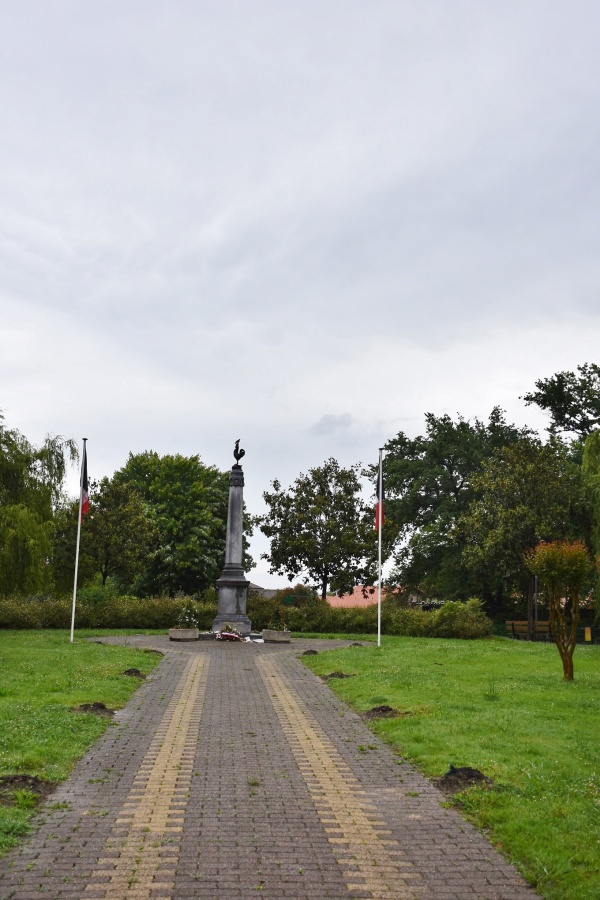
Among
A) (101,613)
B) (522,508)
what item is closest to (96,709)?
(101,613)

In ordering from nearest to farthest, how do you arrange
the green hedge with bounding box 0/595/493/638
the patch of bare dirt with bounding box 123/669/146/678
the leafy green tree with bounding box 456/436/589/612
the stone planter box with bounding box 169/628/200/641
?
the patch of bare dirt with bounding box 123/669/146/678
the stone planter box with bounding box 169/628/200/641
the green hedge with bounding box 0/595/493/638
the leafy green tree with bounding box 456/436/589/612

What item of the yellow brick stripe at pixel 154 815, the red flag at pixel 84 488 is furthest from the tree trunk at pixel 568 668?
the red flag at pixel 84 488

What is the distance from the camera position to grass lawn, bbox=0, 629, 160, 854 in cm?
903

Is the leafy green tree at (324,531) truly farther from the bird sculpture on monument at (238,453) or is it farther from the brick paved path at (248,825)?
the brick paved path at (248,825)

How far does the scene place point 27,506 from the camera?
30.6m

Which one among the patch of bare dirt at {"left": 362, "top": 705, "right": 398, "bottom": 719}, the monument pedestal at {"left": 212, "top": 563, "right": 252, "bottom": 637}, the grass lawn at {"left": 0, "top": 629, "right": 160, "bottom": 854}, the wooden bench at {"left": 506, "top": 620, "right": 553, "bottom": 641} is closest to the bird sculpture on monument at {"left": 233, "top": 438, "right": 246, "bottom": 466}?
the monument pedestal at {"left": 212, "top": 563, "right": 252, "bottom": 637}

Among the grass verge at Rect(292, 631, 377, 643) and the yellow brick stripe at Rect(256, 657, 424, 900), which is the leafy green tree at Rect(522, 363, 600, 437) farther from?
the yellow brick stripe at Rect(256, 657, 424, 900)

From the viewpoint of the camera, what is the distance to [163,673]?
19.3 metres

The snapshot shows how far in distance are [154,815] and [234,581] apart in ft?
88.2

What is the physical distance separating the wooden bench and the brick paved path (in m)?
30.0

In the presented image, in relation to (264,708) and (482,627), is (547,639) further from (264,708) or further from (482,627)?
(264,708)

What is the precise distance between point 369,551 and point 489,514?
8044 millimetres

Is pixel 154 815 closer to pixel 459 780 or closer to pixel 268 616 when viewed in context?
pixel 459 780

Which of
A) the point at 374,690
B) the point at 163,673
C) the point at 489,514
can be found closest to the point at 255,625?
the point at 489,514
